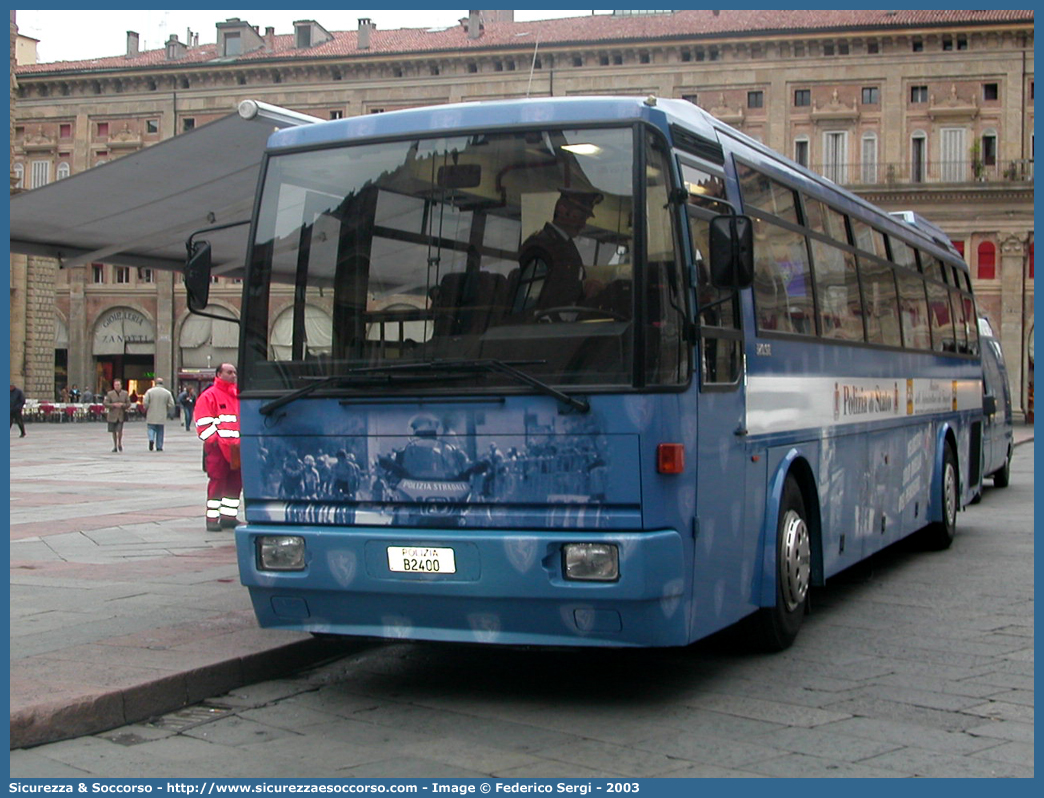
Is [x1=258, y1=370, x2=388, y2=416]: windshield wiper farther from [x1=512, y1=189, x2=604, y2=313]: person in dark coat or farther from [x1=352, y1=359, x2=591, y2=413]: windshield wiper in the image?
[x1=512, y1=189, x2=604, y2=313]: person in dark coat

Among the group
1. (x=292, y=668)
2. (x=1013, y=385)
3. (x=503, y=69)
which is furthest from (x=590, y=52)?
(x=292, y=668)

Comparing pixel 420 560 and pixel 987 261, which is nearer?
pixel 420 560

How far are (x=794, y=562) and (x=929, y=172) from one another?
61.1 m

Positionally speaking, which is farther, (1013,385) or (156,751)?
(1013,385)

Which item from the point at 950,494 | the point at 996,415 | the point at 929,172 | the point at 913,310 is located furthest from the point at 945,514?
the point at 929,172

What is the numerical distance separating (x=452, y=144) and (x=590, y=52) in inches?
2401

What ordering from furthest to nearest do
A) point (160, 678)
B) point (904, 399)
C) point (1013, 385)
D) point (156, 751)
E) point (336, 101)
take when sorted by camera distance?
point (336, 101) → point (1013, 385) → point (904, 399) → point (160, 678) → point (156, 751)

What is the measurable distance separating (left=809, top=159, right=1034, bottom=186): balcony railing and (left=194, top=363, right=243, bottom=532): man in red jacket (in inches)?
2106

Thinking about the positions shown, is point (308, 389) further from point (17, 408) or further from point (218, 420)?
point (17, 408)

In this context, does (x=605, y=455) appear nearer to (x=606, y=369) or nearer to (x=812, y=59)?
(x=606, y=369)

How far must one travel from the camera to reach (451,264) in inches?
257

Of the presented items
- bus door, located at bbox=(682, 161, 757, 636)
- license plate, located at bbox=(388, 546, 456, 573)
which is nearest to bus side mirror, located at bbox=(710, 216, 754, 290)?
bus door, located at bbox=(682, 161, 757, 636)

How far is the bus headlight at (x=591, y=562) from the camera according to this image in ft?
20.2
